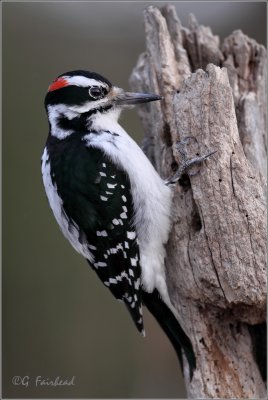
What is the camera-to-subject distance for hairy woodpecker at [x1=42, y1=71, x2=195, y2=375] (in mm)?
3697

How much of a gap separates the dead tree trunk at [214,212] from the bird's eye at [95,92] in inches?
16.9

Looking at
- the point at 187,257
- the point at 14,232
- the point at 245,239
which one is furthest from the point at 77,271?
the point at 245,239

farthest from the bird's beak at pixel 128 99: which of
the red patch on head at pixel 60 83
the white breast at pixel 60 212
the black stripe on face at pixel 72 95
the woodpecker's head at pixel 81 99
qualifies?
the white breast at pixel 60 212

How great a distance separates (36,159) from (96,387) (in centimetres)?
240

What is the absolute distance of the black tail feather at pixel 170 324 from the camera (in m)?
3.75

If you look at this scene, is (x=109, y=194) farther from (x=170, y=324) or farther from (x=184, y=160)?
(x=170, y=324)

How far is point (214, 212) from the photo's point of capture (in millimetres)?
3564

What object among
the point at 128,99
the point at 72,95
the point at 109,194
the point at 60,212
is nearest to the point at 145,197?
the point at 109,194

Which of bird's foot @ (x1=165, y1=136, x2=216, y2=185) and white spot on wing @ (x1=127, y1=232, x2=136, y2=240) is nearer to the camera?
bird's foot @ (x1=165, y1=136, x2=216, y2=185)

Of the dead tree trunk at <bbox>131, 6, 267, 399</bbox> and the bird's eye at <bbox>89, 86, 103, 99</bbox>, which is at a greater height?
the bird's eye at <bbox>89, 86, 103, 99</bbox>

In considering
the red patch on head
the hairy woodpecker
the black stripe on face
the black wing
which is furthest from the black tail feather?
the red patch on head

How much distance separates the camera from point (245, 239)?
3543 mm

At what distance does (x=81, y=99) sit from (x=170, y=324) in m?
1.65

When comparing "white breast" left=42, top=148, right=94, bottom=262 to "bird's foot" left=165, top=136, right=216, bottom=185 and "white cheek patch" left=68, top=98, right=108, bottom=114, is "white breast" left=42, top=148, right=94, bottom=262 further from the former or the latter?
"bird's foot" left=165, top=136, right=216, bottom=185
